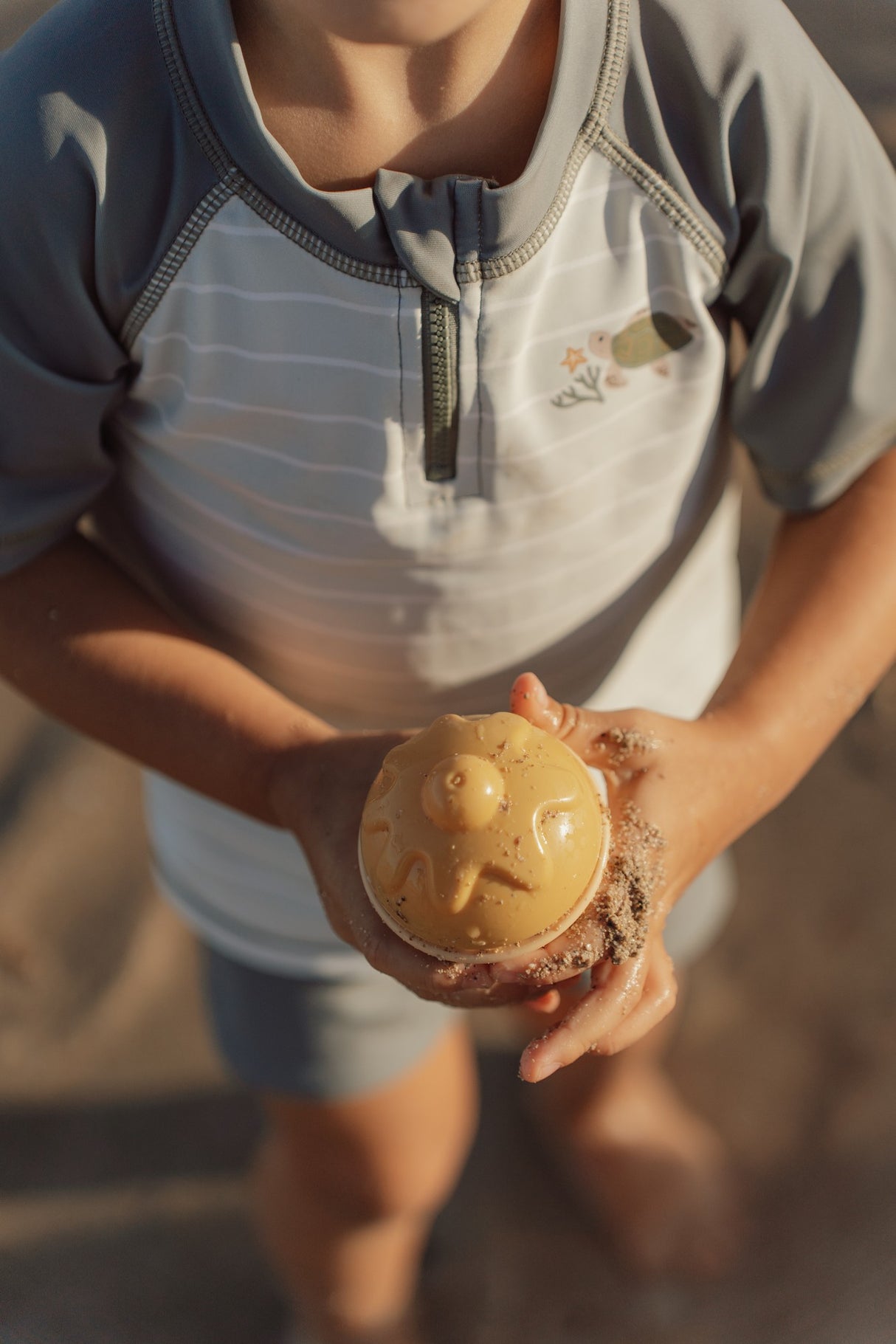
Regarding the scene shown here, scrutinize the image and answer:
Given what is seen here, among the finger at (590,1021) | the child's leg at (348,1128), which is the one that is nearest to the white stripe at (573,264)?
the finger at (590,1021)

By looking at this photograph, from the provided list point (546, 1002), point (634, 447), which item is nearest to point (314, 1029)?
point (546, 1002)

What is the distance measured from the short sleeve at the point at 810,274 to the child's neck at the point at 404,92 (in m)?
0.10

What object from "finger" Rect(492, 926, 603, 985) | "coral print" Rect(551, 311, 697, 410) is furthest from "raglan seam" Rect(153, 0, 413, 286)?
→ "finger" Rect(492, 926, 603, 985)

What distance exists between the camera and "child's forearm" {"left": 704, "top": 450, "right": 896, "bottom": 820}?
0.67m

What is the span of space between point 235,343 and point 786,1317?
3.80 feet

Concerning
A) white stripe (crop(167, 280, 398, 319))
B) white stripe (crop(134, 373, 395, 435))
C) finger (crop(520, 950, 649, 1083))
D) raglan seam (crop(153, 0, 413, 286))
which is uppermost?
raglan seam (crop(153, 0, 413, 286))

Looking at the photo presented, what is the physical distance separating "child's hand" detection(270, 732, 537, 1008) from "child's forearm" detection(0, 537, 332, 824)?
0.11 feet

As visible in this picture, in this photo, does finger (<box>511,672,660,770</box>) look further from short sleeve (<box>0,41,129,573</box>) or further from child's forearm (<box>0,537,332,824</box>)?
short sleeve (<box>0,41,129,573</box>)

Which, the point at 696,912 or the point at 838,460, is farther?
the point at 696,912

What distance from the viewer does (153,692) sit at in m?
0.66

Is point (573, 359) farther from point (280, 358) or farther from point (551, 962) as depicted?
point (551, 962)

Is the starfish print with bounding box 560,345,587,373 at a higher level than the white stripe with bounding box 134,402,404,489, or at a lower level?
higher

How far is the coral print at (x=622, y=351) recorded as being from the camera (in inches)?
22.7

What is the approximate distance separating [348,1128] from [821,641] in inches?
21.6
